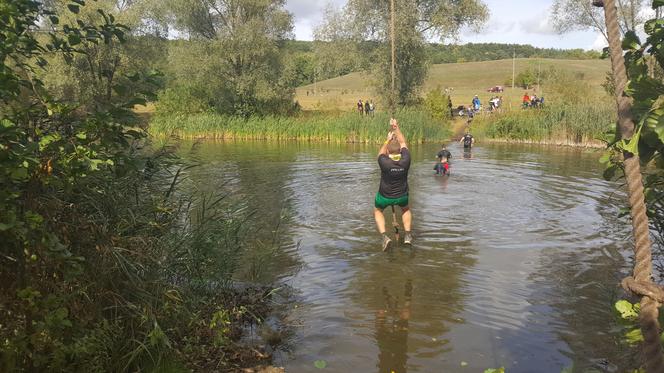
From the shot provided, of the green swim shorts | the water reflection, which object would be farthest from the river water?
the green swim shorts

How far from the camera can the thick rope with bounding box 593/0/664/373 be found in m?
1.88

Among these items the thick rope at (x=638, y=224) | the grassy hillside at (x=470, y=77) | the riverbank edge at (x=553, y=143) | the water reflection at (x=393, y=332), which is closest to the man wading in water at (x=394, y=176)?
the water reflection at (x=393, y=332)

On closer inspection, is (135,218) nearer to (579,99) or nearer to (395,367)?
(395,367)

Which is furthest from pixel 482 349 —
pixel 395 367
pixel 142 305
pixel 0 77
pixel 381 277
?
pixel 0 77

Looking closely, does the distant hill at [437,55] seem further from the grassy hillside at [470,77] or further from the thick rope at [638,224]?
the grassy hillside at [470,77]

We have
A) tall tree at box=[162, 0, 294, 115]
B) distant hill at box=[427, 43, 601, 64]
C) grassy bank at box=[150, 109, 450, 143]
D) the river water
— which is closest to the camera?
the river water

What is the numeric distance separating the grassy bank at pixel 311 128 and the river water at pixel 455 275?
1449 centimetres

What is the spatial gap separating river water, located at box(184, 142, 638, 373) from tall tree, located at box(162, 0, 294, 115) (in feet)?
83.9

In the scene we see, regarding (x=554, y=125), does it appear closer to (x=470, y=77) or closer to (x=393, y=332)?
(x=393, y=332)

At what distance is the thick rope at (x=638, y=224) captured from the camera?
1.88 m

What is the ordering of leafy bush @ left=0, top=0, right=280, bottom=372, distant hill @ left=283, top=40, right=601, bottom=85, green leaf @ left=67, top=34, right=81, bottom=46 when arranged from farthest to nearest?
distant hill @ left=283, top=40, right=601, bottom=85 < green leaf @ left=67, top=34, right=81, bottom=46 < leafy bush @ left=0, top=0, right=280, bottom=372

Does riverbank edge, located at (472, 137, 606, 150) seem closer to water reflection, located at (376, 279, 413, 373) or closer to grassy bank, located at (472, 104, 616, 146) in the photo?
grassy bank, located at (472, 104, 616, 146)

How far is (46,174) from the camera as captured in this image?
352 centimetres

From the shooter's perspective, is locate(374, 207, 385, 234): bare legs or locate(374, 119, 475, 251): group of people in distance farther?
locate(374, 207, 385, 234): bare legs
